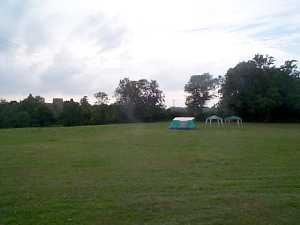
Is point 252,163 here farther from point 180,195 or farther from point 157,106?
point 157,106

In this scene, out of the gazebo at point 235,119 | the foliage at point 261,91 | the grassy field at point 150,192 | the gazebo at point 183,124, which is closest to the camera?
the grassy field at point 150,192

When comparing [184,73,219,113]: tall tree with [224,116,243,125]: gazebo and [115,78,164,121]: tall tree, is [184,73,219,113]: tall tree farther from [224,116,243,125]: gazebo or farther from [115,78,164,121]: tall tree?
[224,116,243,125]: gazebo

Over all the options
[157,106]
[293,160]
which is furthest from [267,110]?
[293,160]

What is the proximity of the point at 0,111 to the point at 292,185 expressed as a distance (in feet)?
176

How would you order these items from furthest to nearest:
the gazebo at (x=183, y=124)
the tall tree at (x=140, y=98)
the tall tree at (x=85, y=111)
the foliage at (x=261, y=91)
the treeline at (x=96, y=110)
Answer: the tall tree at (x=140, y=98) < the tall tree at (x=85, y=111) < the treeline at (x=96, y=110) < the foliage at (x=261, y=91) < the gazebo at (x=183, y=124)

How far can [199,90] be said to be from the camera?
62125 millimetres

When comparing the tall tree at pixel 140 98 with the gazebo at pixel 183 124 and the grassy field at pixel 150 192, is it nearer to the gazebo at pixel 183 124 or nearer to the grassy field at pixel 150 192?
the gazebo at pixel 183 124

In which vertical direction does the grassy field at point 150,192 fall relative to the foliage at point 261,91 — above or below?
below

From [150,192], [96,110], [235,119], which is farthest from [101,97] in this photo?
[150,192]

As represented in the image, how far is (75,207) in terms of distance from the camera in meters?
5.42

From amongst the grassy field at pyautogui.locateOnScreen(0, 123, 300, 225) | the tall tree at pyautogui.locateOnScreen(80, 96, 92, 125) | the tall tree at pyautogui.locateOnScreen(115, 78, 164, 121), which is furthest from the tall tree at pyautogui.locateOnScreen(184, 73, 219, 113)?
the grassy field at pyautogui.locateOnScreen(0, 123, 300, 225)

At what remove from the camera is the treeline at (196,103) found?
49.8 meters

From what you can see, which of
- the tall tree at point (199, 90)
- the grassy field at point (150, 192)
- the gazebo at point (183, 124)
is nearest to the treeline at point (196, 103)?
the tall tree at point (199, 90)

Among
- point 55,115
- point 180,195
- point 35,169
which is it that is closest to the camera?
point 180,195
